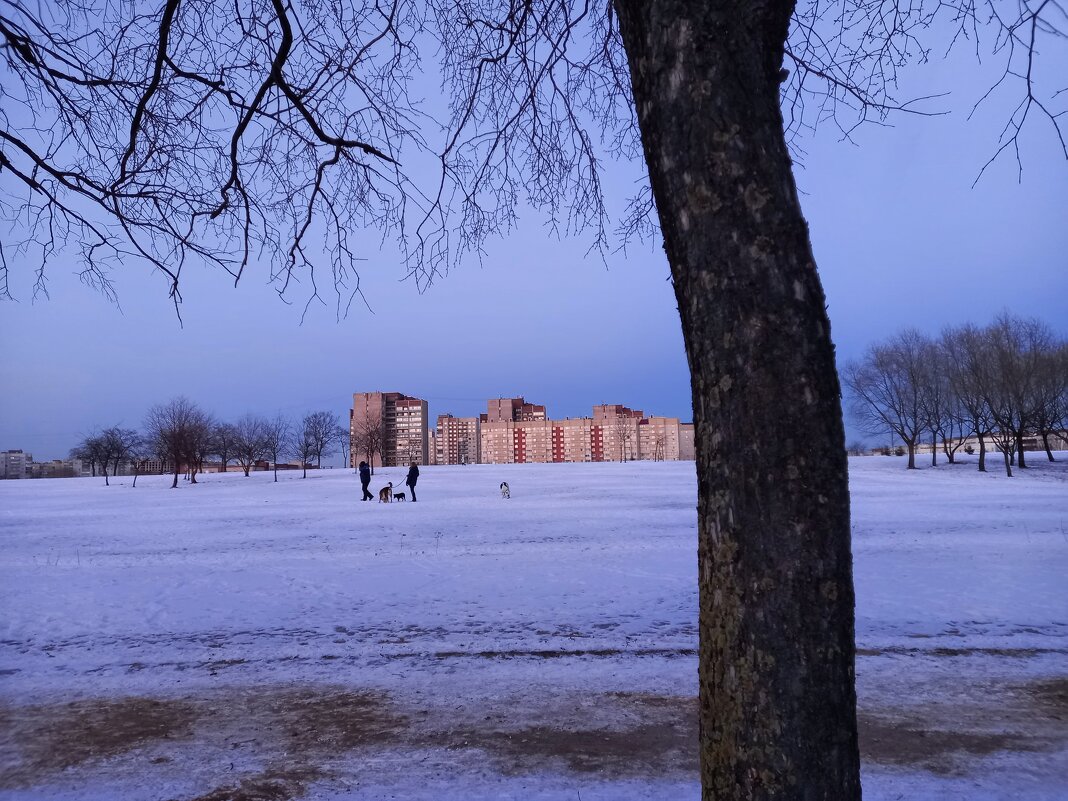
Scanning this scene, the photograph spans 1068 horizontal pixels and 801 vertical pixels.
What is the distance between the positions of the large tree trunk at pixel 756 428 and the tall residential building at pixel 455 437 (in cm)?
17935

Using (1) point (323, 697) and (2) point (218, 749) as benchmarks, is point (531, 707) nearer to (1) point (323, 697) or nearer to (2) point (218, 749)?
(1) point (323, 697)

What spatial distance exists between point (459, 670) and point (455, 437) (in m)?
178

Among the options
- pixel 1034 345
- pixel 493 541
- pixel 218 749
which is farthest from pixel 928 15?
pixel 1034 345

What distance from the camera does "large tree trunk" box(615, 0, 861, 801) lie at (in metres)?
1.83

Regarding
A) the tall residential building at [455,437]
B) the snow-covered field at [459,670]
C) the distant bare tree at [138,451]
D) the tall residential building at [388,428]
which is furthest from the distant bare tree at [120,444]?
the tall residential building at [455,437]

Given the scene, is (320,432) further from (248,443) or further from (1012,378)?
(1012,378)

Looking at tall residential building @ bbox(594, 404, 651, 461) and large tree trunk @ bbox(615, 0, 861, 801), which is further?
tall residential building @ bbox(594, 404, 651, 461)

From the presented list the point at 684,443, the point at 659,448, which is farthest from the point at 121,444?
the point at 684,443

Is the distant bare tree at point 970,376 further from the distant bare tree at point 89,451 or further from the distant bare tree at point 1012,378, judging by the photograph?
the distant bare tree at point 89,451

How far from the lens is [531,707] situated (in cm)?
609

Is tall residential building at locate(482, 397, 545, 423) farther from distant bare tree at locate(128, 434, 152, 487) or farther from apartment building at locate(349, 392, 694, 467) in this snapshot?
distant bare tree at locate(128, 434, 152, 487)

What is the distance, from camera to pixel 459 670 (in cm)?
723

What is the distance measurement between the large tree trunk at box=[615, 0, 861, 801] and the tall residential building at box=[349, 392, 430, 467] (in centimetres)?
7199

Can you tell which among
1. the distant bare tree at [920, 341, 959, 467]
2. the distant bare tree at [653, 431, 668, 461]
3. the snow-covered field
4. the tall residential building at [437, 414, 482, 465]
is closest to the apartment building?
the tall residential building at [437, 414, 482, 465]
